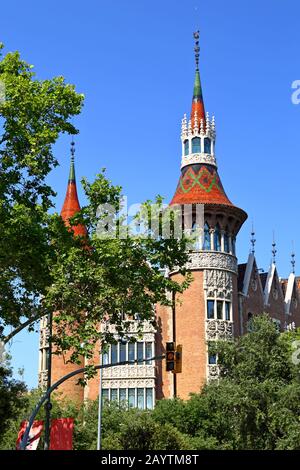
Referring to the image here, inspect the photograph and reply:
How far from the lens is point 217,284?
168ft

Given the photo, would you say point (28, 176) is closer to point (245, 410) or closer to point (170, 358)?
point (170, 358)

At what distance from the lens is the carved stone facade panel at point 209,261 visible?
168 ft

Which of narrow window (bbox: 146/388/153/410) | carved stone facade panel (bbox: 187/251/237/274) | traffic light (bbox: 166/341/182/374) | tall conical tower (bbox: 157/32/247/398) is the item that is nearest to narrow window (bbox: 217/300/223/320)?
tall conical tower (bbox: 157/32/247/398)

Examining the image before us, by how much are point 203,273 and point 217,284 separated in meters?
1.18

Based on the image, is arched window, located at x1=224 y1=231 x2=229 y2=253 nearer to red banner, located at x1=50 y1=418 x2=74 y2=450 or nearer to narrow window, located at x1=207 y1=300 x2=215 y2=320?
narrow window, located at x1=207 y1=300 x2=215 y2=320

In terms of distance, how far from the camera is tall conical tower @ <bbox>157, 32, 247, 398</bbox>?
49.6 m

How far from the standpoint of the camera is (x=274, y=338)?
39.2 metres

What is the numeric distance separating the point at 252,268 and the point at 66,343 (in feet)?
117

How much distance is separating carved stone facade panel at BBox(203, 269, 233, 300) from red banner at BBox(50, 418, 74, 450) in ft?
80.7

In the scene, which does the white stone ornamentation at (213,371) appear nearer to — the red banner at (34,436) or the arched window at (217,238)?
the arched window at (217,238)

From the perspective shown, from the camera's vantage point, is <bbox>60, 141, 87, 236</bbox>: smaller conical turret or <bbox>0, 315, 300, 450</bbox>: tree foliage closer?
<bbox>0, 315, 300, 450</bbox>: tree foliage

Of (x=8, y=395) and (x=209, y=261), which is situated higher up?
(x=209, y=261)

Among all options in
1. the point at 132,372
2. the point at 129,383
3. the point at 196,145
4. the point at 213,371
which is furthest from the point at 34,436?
the point at 196,145
